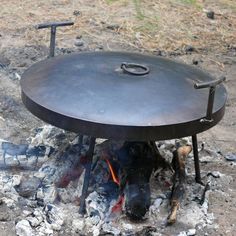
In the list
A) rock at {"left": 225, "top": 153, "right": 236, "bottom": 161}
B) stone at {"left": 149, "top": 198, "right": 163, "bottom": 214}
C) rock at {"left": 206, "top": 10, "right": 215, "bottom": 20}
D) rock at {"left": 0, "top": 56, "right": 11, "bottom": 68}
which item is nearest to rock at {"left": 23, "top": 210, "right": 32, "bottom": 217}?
stone at {"left": 149, "top": 198, "right": 163, "bottom": 214}

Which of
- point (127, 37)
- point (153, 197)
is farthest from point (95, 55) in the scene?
point (127, 37)

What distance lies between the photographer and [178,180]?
12.1ft

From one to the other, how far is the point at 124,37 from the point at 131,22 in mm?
600

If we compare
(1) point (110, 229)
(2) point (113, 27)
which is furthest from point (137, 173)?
(2) point (113, 27)

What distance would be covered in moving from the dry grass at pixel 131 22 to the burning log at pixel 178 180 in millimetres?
3159

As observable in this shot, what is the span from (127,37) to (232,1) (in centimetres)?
314

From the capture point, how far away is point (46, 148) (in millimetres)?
4086

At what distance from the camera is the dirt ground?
4.94m

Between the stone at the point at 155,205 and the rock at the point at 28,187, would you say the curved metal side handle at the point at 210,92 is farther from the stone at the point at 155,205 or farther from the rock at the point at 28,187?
the rock at the point at 28,187

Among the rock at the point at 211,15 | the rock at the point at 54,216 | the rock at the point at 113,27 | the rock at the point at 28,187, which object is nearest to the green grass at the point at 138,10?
the rock at the point at 113,27

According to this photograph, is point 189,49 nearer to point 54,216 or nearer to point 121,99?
point 121,99

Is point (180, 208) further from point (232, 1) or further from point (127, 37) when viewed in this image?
point (232, 1)

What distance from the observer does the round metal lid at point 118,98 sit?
293 centimetres

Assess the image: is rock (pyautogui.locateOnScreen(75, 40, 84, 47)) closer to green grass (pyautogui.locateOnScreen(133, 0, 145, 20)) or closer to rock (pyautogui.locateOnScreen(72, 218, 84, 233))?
green grass (pyautogui.locateOnScreen(133, 0, 145, 20))
